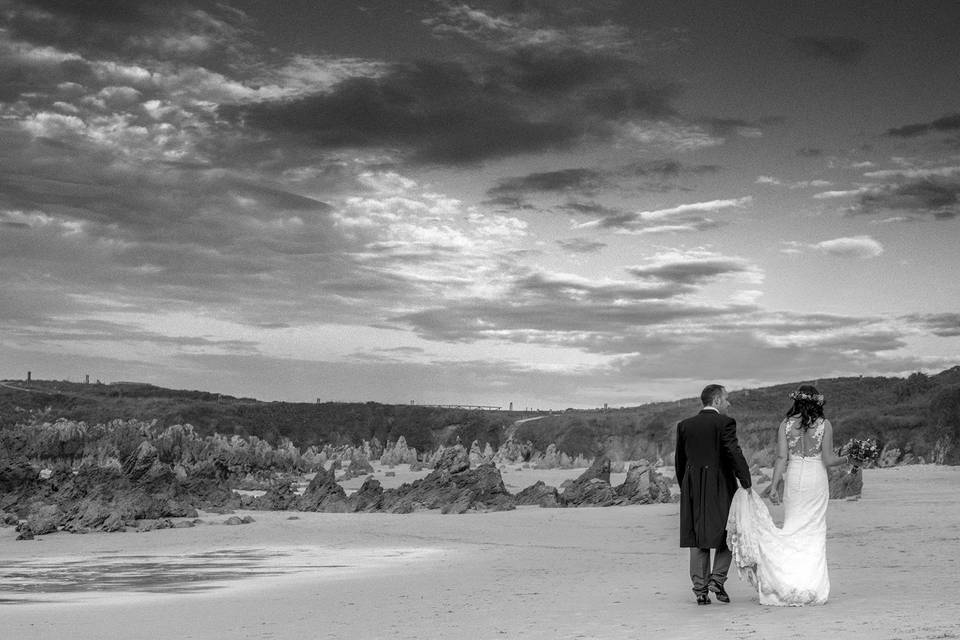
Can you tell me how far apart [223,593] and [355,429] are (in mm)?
53701

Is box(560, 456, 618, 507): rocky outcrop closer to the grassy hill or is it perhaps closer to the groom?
the grassy hill

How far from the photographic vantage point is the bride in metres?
10.8

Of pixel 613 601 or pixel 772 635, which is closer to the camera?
pixel 772 635

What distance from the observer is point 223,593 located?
1462 centimetres

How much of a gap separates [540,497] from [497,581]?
1435cm

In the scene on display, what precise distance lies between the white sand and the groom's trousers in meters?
0.26

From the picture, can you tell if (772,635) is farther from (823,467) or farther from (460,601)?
(460,601)

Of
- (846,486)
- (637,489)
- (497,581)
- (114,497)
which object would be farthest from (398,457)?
(497,581)

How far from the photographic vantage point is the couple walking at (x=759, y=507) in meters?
10.9

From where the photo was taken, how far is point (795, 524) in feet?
36.1

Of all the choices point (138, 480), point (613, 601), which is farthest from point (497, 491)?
point (613, 601)

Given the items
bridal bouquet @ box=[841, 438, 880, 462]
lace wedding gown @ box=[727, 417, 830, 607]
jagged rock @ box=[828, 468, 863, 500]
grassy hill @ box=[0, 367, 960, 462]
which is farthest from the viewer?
grassy hill @ box=[0, 367, 960, 462]

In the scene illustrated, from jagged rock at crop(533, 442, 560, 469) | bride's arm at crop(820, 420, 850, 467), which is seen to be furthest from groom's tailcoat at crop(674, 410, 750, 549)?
jagged rock at crop(533, 442, 560, 469)

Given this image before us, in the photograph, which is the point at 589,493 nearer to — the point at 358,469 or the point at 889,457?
the point at 889,457
